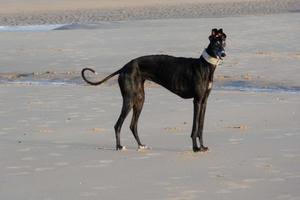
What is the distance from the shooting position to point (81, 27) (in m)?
31.1

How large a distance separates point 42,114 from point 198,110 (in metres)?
3.36

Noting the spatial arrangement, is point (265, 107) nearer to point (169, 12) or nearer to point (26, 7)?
point (169, 12)

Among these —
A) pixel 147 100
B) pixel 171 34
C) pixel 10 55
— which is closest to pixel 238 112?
pixel 147 100

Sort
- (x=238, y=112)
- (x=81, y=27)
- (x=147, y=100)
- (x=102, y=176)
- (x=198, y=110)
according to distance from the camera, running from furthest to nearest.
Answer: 1. (x=81, y=27)
2. (x=147, y=100)
3. (x=238, y=112)
4. (x=198, y=110)
5. (x=102, y=176)

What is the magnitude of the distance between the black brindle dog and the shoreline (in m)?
25.4

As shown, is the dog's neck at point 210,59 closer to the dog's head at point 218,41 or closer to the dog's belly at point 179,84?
the dog's head at point 218,41

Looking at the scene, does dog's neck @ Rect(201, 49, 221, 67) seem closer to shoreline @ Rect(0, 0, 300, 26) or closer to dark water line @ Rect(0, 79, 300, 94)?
dark water line @ Rect(0, 79, 300, 94)

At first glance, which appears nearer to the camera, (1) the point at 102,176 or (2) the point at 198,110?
(1) the point at 102,176

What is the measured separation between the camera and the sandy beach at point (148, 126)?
336 inches

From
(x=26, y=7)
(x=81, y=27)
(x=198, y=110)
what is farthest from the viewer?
(x=26, y=7)

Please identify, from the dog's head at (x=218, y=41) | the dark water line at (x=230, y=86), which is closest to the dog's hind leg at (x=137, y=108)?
the dog's head at (x=218, y=41)

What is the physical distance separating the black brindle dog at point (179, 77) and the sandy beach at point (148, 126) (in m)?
0.39

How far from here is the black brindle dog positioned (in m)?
10.1

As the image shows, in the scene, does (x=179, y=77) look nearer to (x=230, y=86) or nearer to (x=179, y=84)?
(x=179, y=84)
